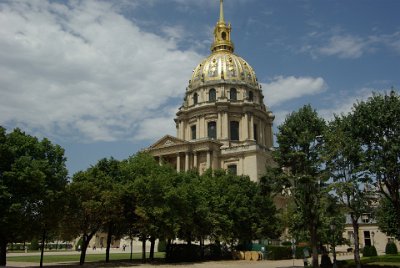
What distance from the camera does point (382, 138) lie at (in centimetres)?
3012

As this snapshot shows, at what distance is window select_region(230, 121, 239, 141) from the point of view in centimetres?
9219

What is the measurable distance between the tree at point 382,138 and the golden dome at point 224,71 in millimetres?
66124

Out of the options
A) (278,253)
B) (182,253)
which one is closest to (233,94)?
(278,253)

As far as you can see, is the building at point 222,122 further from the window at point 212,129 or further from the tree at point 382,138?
the tree at point 382,138

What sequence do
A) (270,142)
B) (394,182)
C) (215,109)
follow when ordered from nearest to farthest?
(394,182)
(215,109)
(270,142)

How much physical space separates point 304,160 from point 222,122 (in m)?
58.8

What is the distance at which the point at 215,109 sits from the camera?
93438 millimetres

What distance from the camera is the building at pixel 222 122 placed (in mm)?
81562

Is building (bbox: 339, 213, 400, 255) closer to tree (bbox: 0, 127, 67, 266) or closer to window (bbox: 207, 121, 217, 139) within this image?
window (bbox: 207, 121, 217, 139)

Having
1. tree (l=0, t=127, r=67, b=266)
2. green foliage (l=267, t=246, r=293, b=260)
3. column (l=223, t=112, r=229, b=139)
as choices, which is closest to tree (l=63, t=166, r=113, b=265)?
tree (l=0, t=127, r=67, b=266)

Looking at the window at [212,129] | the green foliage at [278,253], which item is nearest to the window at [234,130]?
the window at [212,129]

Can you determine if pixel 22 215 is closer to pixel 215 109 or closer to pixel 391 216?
pixel 391 216

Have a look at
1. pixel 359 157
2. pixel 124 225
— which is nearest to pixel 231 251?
pixel 124 225

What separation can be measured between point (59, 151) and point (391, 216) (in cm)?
4083
